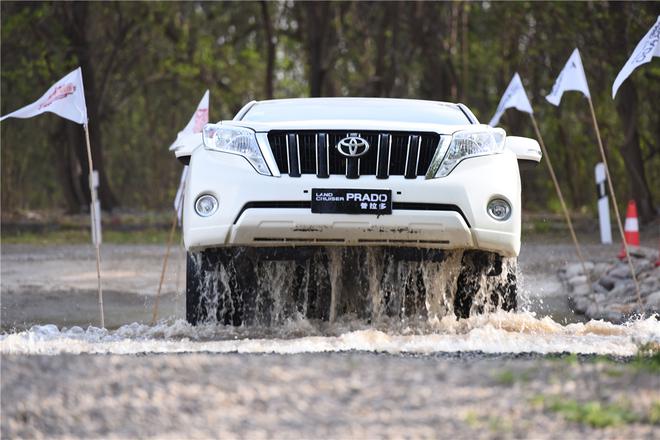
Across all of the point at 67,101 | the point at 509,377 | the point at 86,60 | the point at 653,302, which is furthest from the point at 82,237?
the point at 509,377

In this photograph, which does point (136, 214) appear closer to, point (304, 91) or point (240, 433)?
point (304, 91)

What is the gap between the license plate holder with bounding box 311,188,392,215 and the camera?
8344mm

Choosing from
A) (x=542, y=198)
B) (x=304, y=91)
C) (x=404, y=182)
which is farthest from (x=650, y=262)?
(x=304, y=91)

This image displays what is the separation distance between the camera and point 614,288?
46.2 feet

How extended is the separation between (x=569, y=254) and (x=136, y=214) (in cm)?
1583

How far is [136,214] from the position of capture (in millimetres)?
33375

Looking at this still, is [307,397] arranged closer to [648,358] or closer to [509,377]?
[509,377]

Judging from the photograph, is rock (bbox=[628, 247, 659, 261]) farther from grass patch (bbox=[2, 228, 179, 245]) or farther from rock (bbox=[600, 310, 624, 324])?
grass patch (bbox=[2, 228, 179, 245])

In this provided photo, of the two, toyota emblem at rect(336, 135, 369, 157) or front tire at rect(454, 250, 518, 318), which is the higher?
toyota emblem at rect(336, 135, 369, 157)

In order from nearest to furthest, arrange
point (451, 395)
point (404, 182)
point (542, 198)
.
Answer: point (451, 395) < point (404, 182) < point (542, 198)

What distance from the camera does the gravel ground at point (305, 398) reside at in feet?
15.1

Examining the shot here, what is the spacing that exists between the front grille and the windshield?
19.8 inches

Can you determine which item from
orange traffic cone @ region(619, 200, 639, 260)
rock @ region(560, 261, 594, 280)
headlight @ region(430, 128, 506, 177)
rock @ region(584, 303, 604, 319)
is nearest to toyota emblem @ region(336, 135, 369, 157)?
headlight @ region(430, 128, 506, 177)

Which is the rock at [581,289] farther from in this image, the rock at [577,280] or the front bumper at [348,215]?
the front bumper at [348,215]
